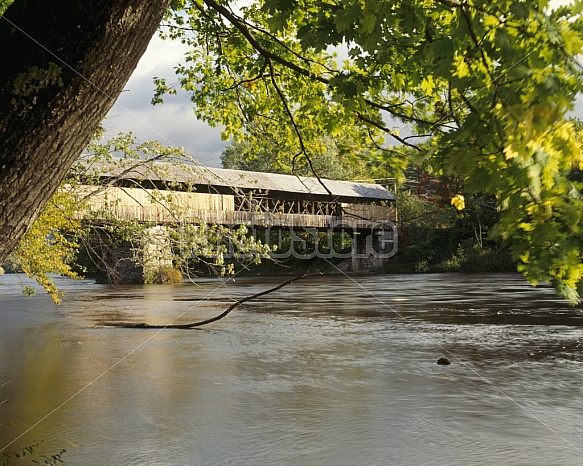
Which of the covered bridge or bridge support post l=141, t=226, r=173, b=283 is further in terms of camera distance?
the covered bridge

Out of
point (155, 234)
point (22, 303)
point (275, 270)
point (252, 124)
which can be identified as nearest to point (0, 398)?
point (252, 124)

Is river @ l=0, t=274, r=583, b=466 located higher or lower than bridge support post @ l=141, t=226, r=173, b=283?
lower

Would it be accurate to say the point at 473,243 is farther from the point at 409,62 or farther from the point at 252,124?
the point at 409,62

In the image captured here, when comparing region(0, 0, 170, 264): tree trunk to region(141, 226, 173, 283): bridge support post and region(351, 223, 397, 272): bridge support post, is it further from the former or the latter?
region(351, 223, 397, 272): bridge support post

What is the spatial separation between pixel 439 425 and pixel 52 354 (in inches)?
236

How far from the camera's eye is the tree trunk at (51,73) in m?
2.12

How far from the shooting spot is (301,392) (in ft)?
21.5

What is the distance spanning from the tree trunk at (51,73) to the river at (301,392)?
285 cm

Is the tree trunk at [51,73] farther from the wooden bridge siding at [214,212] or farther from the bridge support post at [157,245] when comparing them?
the wooden bridge siding at [214,212]

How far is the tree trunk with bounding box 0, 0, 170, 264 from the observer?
2125 millimetres

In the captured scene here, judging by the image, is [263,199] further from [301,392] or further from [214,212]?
[301,392]

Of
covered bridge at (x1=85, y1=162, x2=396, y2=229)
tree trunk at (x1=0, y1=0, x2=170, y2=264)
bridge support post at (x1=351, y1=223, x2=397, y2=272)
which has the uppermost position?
covered bridge at (x1=85, y1=162, x2=396, y2=229)

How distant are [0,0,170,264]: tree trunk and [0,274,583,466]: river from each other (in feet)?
9.34

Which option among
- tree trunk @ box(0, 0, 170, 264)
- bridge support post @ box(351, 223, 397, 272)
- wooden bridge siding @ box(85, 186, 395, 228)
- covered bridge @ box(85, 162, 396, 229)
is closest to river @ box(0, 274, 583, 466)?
tree trunk @ box(0, 0, 170, 264)
